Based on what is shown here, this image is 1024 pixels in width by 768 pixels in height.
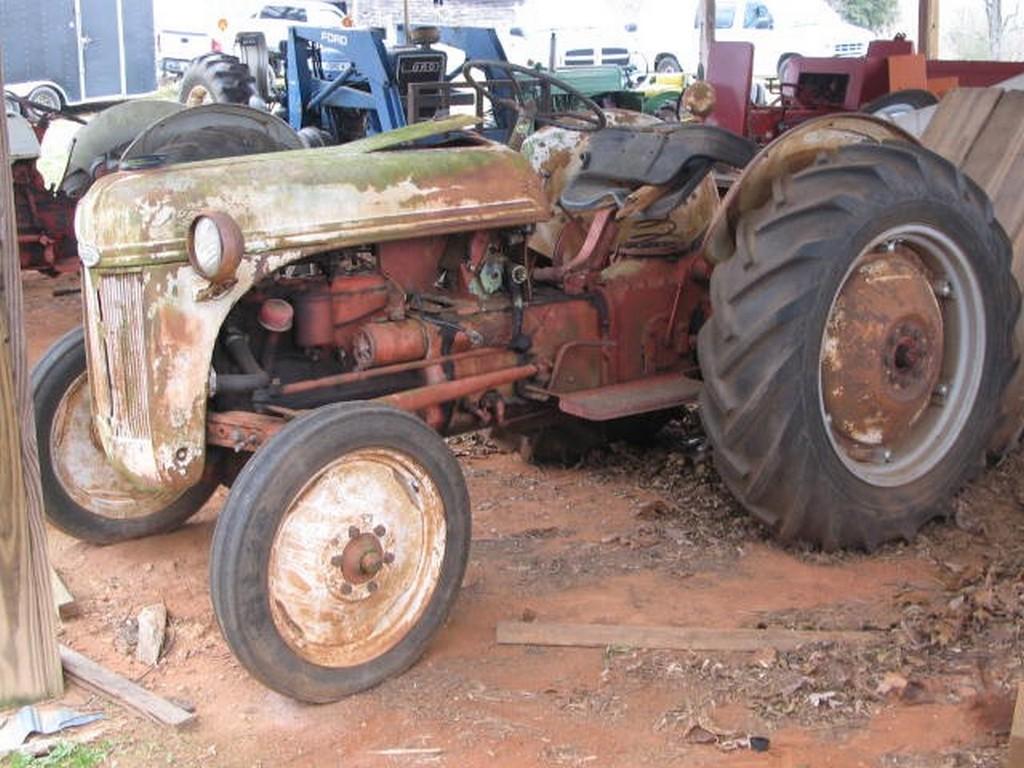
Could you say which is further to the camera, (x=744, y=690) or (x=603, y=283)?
(x=603, y=283)

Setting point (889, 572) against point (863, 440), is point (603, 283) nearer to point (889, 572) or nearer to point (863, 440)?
point (863, 440)

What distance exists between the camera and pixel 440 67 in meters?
11.1

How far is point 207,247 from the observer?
11.4ft

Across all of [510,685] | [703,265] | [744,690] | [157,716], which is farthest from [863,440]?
[157,716]

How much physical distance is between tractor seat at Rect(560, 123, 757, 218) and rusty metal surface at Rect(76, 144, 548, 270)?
679 millimetres

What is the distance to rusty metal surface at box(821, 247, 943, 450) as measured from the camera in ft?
14.3

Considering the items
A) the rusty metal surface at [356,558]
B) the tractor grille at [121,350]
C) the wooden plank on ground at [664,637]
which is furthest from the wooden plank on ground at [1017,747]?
the tractor grille at [121,350]

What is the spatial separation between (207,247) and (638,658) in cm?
163

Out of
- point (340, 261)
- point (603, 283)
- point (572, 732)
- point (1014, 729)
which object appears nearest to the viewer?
point (1014, 729)

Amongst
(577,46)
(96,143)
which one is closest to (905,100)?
(96,143)

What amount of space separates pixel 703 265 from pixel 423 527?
173cm

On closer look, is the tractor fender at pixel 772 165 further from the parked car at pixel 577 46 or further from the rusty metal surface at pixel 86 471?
the parked car at pixel 577 46

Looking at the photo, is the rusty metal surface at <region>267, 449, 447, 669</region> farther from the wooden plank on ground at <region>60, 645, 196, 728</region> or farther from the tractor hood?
→ the tractor hood

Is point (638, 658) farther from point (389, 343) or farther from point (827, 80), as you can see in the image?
point (827, 80)
